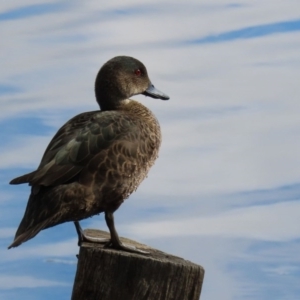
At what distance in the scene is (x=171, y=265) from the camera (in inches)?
179

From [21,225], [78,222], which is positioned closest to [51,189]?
[21,225]

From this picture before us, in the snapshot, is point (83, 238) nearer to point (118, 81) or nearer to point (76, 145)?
point (76, 145)

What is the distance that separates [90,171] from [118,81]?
130 centimetres

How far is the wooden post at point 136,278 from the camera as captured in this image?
4520mm

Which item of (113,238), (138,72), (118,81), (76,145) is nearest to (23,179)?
(76,145)

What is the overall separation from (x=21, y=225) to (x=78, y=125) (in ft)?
3.05

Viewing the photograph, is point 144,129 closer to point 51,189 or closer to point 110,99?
point 110,99

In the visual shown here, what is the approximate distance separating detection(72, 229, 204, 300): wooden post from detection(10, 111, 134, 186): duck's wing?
3.16ft

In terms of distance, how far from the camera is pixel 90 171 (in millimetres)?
5641

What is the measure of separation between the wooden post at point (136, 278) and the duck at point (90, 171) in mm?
608

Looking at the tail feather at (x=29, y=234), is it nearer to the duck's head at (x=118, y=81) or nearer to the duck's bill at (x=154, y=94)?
the duck's head at (x=118, y=81)

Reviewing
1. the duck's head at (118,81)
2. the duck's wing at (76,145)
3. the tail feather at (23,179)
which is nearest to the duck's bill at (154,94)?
the duck's head at (118,81)

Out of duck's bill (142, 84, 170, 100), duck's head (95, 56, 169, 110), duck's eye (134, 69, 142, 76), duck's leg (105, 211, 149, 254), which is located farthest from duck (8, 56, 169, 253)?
duck's bill (142, 84, 170, 100)

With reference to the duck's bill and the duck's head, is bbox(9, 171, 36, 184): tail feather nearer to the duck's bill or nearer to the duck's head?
A: the duck's head
